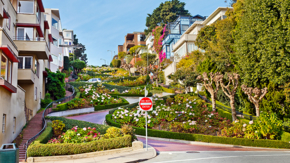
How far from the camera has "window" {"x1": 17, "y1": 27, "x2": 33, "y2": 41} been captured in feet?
78.6

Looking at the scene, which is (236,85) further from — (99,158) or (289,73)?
(99,158)

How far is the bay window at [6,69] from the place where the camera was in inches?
637

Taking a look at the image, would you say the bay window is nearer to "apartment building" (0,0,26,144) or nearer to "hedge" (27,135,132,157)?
"apartment building" (0,0,26,144)

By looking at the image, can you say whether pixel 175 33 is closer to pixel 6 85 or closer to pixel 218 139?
pixel 218 139

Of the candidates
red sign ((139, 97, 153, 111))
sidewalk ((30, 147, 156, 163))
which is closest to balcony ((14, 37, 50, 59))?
red sign ((139, 97, 153, 111))

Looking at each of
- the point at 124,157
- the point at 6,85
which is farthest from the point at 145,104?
the point at 6,85

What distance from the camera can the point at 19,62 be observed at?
2417cm

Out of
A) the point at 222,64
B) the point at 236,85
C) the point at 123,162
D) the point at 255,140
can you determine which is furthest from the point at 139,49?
the point at 123,162

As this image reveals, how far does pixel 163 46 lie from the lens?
7181 centimetres

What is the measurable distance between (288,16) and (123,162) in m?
16.9

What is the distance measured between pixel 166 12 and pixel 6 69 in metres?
85.7

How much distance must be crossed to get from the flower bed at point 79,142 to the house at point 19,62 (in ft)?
8.33

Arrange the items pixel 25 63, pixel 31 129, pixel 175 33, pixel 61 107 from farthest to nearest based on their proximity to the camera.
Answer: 1. pixel 175 33
2. pixel 61 107
3. pixel 25 63
4. pixel 31 129

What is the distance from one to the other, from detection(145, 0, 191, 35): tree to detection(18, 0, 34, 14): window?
73.8 metres
